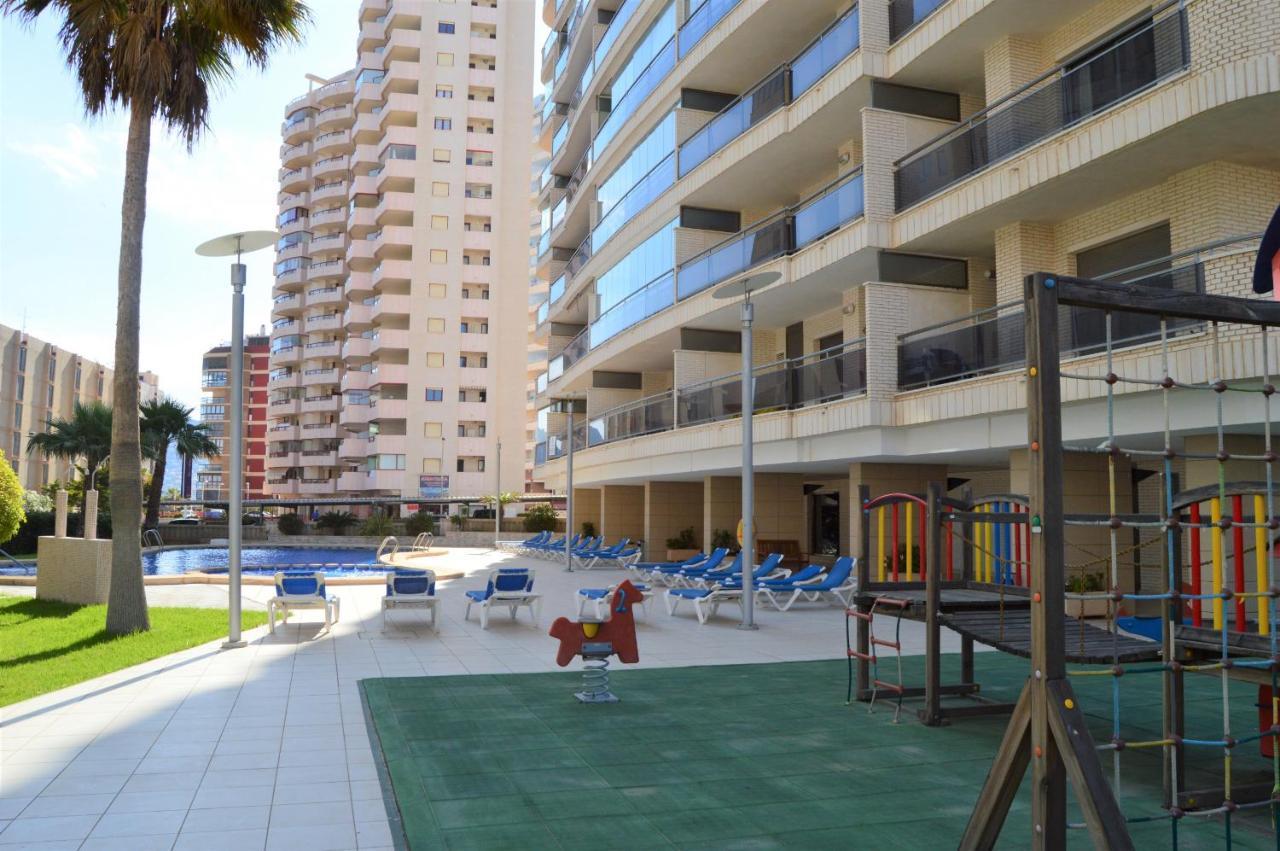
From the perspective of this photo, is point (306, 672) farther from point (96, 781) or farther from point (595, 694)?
point (96, 781)

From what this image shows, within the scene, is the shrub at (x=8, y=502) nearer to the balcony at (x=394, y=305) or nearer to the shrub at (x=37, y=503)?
the shrub at (x=37, y=503)

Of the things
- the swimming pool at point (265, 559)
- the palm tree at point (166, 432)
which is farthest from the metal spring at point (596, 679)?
the palm tree at point (166, 432)

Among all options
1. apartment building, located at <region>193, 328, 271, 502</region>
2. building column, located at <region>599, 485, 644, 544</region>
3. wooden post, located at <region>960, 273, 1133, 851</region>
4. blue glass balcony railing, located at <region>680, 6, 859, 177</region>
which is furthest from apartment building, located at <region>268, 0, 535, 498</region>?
wooden post, located at <region>960, 273, 1133, 851</region>

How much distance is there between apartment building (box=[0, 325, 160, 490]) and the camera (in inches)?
3201

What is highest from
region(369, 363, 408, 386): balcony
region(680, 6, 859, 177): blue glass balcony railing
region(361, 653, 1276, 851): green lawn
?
region(680, 6, 859, 177): blue glass balcony railing

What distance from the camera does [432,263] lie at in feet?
222

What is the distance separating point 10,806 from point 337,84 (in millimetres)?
82531

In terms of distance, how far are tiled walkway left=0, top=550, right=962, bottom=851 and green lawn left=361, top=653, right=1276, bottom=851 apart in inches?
17.7

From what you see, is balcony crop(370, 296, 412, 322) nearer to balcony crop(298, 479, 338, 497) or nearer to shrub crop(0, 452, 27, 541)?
balcony crop(298, 479, 338, 497)

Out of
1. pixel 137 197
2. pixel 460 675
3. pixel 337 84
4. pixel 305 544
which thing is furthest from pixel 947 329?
pixel 337 84

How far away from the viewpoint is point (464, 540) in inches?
1810

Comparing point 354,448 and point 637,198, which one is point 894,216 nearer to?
point 637,198

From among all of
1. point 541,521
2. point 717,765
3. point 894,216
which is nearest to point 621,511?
point 541,521

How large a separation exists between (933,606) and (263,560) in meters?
33.7
